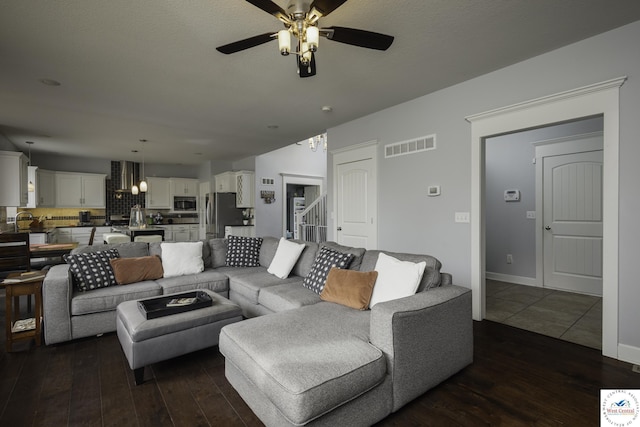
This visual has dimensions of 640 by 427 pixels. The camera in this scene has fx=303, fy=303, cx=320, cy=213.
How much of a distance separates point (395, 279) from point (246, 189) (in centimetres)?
610

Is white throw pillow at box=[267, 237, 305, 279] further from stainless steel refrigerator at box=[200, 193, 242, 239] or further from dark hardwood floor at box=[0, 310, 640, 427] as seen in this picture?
stainless steel refrigerator at box=[200, 193, 242, 239]

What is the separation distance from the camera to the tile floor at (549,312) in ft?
9.86

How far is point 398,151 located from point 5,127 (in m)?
6.36

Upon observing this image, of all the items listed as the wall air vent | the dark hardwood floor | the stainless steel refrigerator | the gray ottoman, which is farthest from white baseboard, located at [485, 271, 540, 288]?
the stainless steel refrigerator

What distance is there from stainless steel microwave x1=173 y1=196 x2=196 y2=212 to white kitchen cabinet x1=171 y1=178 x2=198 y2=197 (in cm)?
17

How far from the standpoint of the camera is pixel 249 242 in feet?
13.9

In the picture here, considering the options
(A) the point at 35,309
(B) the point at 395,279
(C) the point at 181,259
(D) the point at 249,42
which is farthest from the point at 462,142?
(A) the point at 35,309

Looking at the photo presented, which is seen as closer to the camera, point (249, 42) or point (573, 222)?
point (249, 42)

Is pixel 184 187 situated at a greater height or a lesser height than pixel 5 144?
lesser

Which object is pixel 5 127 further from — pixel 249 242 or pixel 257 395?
pixel 257 395

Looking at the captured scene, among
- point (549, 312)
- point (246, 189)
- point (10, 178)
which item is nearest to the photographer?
point (549, 312)

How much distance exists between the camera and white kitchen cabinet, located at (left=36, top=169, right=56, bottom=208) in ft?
23.1

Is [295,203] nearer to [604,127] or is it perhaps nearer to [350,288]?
[350,288]

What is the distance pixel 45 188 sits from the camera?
23.9 feet
